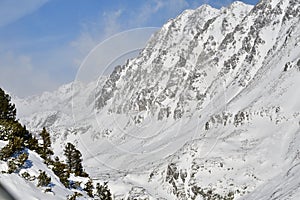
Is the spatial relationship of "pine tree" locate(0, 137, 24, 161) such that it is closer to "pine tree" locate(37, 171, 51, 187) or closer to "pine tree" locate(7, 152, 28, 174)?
"pine tree" locate(7, 152, 28, 174)

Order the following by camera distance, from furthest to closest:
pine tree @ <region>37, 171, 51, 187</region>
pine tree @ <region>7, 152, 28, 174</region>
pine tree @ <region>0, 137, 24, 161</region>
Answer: pine tree @ <region>37, 171, 51, 187</region> → pine tree @ <region>0, 137, 24, 161</region> → pine tree @ <region>7, 152, 28, 174</region>

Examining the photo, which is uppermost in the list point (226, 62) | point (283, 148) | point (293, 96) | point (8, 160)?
point (226, 62)

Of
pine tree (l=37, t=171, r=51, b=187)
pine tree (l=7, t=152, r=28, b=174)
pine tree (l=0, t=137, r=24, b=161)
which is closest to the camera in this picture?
pine tree (l=7, t=152, r=28, b=174)

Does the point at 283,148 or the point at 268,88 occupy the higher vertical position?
the point at 268,88

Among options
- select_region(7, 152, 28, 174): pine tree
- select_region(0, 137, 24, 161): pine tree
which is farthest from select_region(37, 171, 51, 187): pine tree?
select_region(0, 137, 24, 161): pine tree

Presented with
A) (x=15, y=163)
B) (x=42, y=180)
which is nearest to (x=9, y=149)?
(x=15, y=163)

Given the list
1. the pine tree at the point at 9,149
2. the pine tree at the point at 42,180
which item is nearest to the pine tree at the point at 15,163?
the pine tree at the point at 9,149

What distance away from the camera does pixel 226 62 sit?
7475 inches

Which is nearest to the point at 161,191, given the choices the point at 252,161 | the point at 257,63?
the point at 252,161

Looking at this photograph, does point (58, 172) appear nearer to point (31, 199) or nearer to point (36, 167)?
point (36, 167)

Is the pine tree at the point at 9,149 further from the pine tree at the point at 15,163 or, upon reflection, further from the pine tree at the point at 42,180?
the pine tree at the point at 42,180

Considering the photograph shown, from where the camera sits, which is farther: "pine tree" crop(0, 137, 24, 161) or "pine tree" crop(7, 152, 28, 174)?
"pine tree" crop(0, 137, 24, 161)

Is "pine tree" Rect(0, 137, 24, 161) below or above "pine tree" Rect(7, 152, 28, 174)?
above

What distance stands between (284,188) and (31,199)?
44473mm
